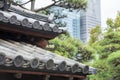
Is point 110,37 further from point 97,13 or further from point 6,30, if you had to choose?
point 97,13

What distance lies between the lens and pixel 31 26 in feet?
16.9

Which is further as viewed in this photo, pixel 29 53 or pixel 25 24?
pixel 25 24

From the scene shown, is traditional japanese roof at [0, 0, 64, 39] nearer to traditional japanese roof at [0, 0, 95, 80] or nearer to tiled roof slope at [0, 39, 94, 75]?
traditional japanese roof at [0, 0, 95, 80]

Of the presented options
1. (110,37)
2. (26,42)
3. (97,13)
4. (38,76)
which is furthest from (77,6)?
(97,13)

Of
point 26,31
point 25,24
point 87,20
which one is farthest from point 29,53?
point 87,20

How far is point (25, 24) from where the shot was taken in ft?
16.7

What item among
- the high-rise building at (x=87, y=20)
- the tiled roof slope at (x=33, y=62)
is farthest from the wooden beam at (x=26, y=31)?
the high-rise building at (x=87, y=20)

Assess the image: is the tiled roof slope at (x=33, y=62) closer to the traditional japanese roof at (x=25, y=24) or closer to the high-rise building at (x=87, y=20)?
the traditional japanese roof at (x=25, y=24)

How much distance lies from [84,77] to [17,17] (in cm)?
130

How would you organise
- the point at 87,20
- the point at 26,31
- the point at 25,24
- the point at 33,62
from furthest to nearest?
the point at 87,20 → the point at 26,31 → the point at 25,24 → the point at 33,62

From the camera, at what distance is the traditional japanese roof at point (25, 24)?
16.1ft

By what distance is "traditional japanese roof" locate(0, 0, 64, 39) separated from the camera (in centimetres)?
492

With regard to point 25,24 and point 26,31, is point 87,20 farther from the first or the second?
point 25,24

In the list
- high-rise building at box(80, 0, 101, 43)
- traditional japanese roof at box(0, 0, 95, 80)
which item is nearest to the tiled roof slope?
traditional japanese roof at box(0, 0, 95, 80)
